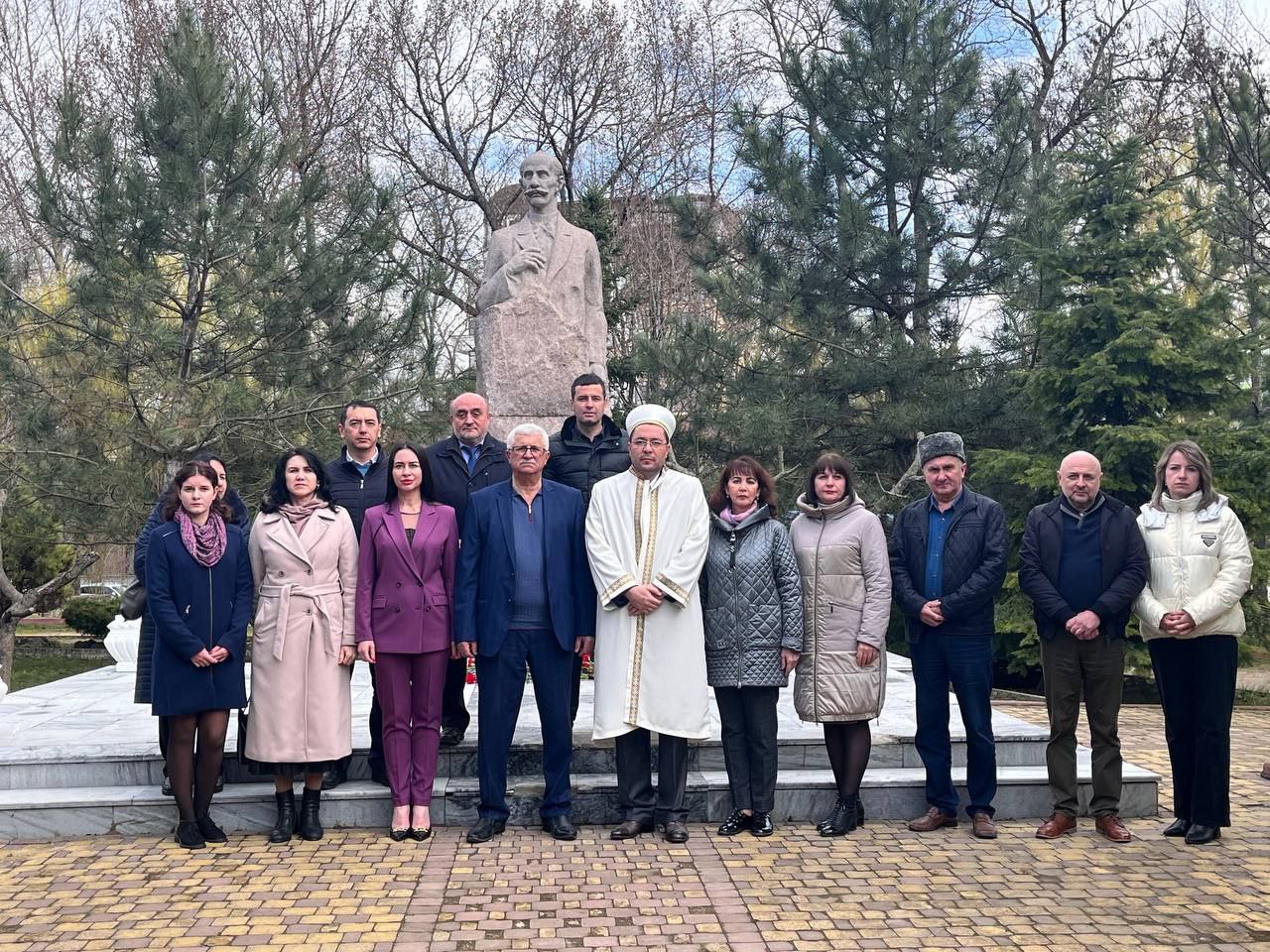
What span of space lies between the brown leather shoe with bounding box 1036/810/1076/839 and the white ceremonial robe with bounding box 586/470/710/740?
1475 mm

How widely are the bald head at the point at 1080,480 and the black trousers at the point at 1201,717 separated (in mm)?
661

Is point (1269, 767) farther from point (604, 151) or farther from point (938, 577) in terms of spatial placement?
point (604, 151)

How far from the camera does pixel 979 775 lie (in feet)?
16.4

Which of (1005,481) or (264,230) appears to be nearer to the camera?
(264,230)

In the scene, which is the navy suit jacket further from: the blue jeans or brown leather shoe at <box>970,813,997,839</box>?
brown leather shoe at <box>970,813,997,839</box>

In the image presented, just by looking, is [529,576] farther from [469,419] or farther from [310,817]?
[310,817]

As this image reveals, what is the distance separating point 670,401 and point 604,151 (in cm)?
880

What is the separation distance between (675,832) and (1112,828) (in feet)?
6.00

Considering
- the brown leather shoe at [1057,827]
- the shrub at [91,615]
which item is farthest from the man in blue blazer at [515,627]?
the shrub at [91,615]

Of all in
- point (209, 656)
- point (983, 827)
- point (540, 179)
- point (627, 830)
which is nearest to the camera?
point (209, 656)

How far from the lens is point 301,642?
4793 mm

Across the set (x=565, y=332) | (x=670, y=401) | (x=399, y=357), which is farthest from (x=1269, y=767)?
(x=399, y=357)

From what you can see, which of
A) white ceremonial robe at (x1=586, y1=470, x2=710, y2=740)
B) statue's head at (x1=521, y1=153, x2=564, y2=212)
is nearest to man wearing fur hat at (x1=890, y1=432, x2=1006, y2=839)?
white ceremonial robe at (x1=586, y1=470, x2=710, y2=740)

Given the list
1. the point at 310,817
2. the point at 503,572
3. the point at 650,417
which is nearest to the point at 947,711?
the point at 650,417
